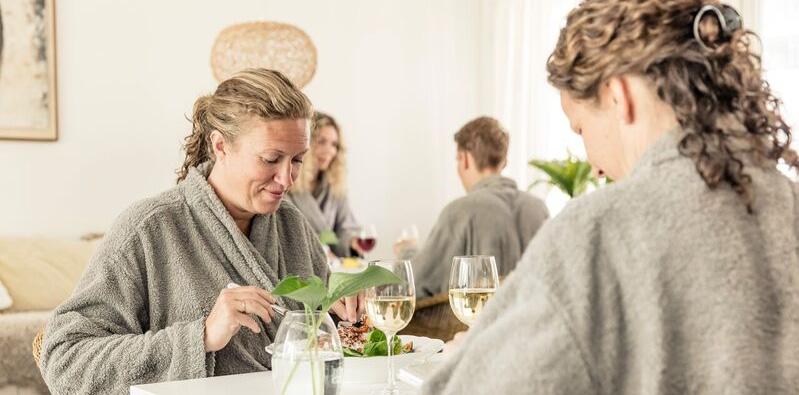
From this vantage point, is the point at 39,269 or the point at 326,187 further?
the point at 326,187

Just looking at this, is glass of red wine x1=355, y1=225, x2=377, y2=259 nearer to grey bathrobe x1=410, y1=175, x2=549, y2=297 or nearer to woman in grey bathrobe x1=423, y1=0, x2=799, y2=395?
grey bathrobe x1=410, y1=175, x2=549, y2=297

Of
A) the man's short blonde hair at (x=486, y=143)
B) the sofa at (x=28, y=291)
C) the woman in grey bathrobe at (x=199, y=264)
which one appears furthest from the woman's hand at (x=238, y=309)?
the sofa at (x=28, y=291)

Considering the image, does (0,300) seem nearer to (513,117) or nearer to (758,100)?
(513,117)

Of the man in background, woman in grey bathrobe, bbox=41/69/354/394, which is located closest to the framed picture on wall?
the man in background

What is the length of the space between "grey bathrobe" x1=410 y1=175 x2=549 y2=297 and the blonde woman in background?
1.18 meters

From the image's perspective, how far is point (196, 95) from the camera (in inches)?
235

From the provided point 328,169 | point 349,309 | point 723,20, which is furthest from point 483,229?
point 723,20

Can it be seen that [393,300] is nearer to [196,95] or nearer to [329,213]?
[329,213]

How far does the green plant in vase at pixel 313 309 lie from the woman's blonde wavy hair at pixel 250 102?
27.7 inches

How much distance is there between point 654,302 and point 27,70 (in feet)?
16.2

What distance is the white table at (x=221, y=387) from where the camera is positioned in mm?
1873

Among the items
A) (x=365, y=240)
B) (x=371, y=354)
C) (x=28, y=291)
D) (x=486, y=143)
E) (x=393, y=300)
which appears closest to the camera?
(x=393, y=300)

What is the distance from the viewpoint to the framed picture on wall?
17.5 ft

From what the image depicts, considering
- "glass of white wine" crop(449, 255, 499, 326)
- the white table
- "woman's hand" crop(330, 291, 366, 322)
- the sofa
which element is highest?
"glass of white wine" crop(449, 255, 499, 326)
